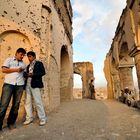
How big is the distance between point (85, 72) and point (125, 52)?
961 centimetres

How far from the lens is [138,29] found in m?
6.07

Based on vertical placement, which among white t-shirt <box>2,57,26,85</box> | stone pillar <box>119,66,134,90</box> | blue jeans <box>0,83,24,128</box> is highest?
stone pillar <box>119,66,134,90</box>

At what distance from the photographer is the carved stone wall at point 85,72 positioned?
20.2 m

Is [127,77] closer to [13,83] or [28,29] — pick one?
[28,29]

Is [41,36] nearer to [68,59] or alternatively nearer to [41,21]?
[41,21]

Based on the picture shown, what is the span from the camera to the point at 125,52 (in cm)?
1129

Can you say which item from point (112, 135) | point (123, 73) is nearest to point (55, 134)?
point (112, 135)

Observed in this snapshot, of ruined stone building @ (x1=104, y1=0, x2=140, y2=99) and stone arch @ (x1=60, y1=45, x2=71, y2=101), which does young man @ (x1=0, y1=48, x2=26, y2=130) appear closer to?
ruined stone building @ (x1=104, y1=0, x2=140, y2=99)

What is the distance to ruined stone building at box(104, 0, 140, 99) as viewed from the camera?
628cm

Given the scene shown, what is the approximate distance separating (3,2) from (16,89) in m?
2.56

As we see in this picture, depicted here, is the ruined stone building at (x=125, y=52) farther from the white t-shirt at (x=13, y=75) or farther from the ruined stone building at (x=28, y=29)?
the white t-shirt at (x=13, y=75)

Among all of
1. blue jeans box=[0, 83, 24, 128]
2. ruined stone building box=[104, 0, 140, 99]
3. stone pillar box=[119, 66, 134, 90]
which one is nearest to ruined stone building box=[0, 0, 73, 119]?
blue jeans box=[0, 83, 24, 128]

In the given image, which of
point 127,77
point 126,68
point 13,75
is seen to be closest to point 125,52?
point 126,68

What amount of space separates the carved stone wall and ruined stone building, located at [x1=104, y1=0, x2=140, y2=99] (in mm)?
4452
